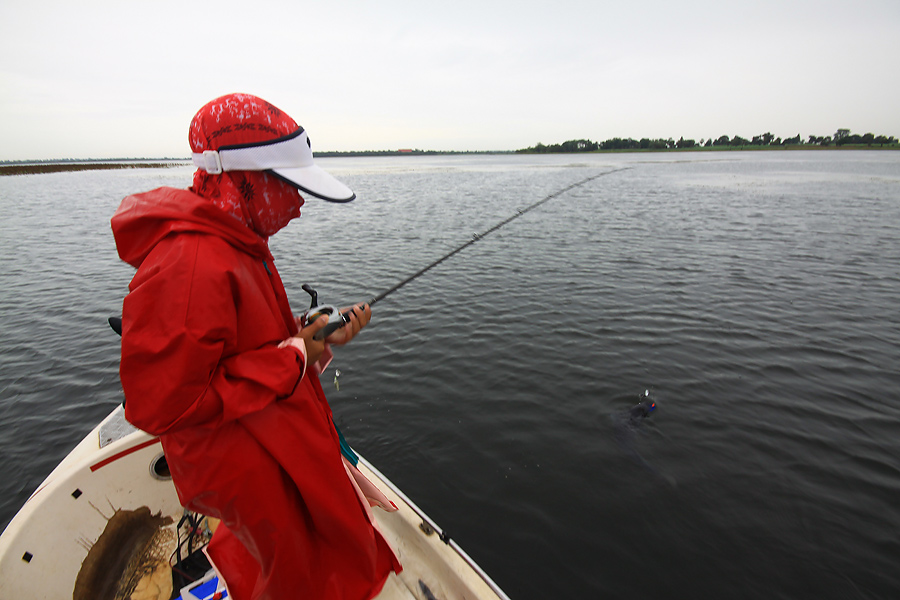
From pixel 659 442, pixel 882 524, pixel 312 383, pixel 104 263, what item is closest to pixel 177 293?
pixel 312 383

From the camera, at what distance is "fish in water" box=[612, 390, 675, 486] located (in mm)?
5695

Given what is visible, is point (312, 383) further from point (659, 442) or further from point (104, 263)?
point (104, 263)

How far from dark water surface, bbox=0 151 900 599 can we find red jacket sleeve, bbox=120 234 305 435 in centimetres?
399

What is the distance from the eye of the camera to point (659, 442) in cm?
594

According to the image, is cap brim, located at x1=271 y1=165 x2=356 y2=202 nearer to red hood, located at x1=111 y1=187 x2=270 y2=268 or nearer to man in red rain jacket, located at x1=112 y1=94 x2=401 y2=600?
man in red rain jacket, located at x1=112 y1=94 x2=401 y2=600

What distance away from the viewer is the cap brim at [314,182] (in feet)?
6.15

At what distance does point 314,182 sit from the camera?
1.97 m

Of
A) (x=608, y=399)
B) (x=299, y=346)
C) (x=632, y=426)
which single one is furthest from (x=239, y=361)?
(x=608, y=399)

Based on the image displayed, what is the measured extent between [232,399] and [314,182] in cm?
104

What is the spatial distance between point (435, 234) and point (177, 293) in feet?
56.1

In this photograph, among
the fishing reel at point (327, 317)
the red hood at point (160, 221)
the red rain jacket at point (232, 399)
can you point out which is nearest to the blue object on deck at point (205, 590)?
the red rain jacket at point (232, 399)

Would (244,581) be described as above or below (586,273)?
above

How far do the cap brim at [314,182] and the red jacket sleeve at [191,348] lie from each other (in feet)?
1.41

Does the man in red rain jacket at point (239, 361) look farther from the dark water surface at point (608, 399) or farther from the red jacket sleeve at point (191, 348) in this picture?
the dark water surface at point (608, 399)
